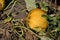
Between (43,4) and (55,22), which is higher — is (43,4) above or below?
above

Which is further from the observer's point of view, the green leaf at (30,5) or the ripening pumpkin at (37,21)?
the green leaf at (30,5)

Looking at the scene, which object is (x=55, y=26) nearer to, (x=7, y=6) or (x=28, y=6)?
(x=28, y=6)

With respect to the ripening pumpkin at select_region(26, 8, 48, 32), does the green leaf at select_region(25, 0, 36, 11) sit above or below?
above

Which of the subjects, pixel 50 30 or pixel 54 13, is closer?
pixel 50 30

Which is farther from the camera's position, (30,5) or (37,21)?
(30,5)

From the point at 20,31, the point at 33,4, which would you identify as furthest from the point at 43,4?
the point at 20,31

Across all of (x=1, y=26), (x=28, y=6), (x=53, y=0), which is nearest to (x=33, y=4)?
(x=28, y=6)

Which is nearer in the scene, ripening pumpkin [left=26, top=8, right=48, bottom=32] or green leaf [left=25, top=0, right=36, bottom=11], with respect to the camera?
ripening pumpkin [left=26, top=8, right=48, bottom=32]
